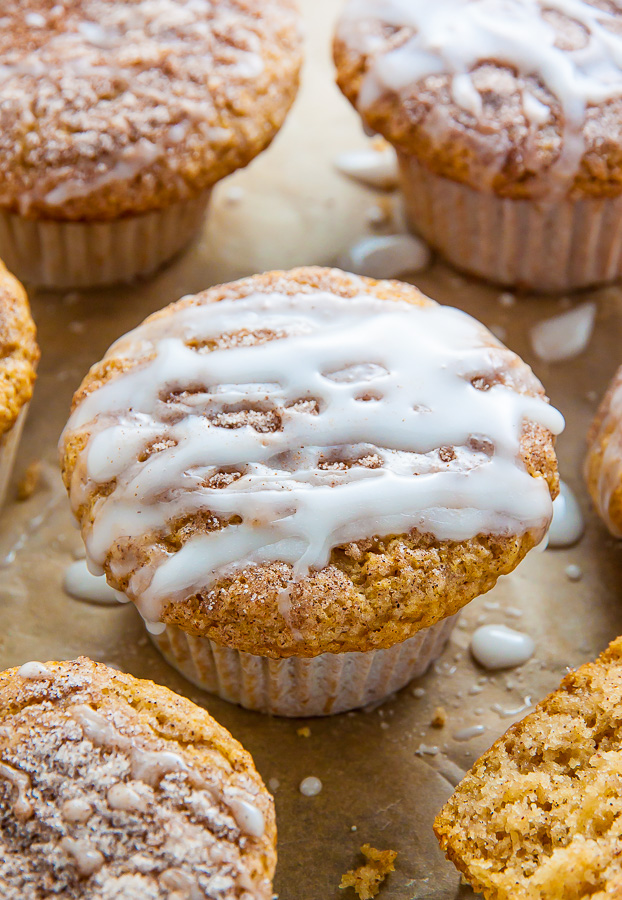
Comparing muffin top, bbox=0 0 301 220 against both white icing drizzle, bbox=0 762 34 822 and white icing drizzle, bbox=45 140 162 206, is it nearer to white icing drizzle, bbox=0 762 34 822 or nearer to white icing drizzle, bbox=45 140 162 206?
white icing drizzle, bbox=45 140 162 206

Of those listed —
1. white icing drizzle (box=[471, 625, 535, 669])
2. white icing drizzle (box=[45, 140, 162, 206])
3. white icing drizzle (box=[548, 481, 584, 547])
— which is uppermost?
white icing drizzle (box=[45, 140, 162, 206])

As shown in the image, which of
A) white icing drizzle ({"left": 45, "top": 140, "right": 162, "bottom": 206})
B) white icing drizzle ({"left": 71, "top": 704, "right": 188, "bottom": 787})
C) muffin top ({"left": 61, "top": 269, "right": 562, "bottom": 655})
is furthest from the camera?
white icing drizzle ({"left": 45, "top": 140, "right": 162, "bottom": 206})

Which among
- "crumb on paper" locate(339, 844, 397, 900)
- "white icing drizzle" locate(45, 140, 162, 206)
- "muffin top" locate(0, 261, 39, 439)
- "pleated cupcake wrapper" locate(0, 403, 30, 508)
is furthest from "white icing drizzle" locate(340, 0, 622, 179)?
"crumb on paper" locate(339, 844, 397, 900)

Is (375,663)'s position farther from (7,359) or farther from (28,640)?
(7,359)

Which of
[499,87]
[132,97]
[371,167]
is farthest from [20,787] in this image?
[371,167]

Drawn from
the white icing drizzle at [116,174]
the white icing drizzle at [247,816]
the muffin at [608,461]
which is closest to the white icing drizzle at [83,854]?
the white icing drizzle at [247,816]

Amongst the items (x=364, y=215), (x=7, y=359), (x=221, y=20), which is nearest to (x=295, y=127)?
(x=364, y=215)
